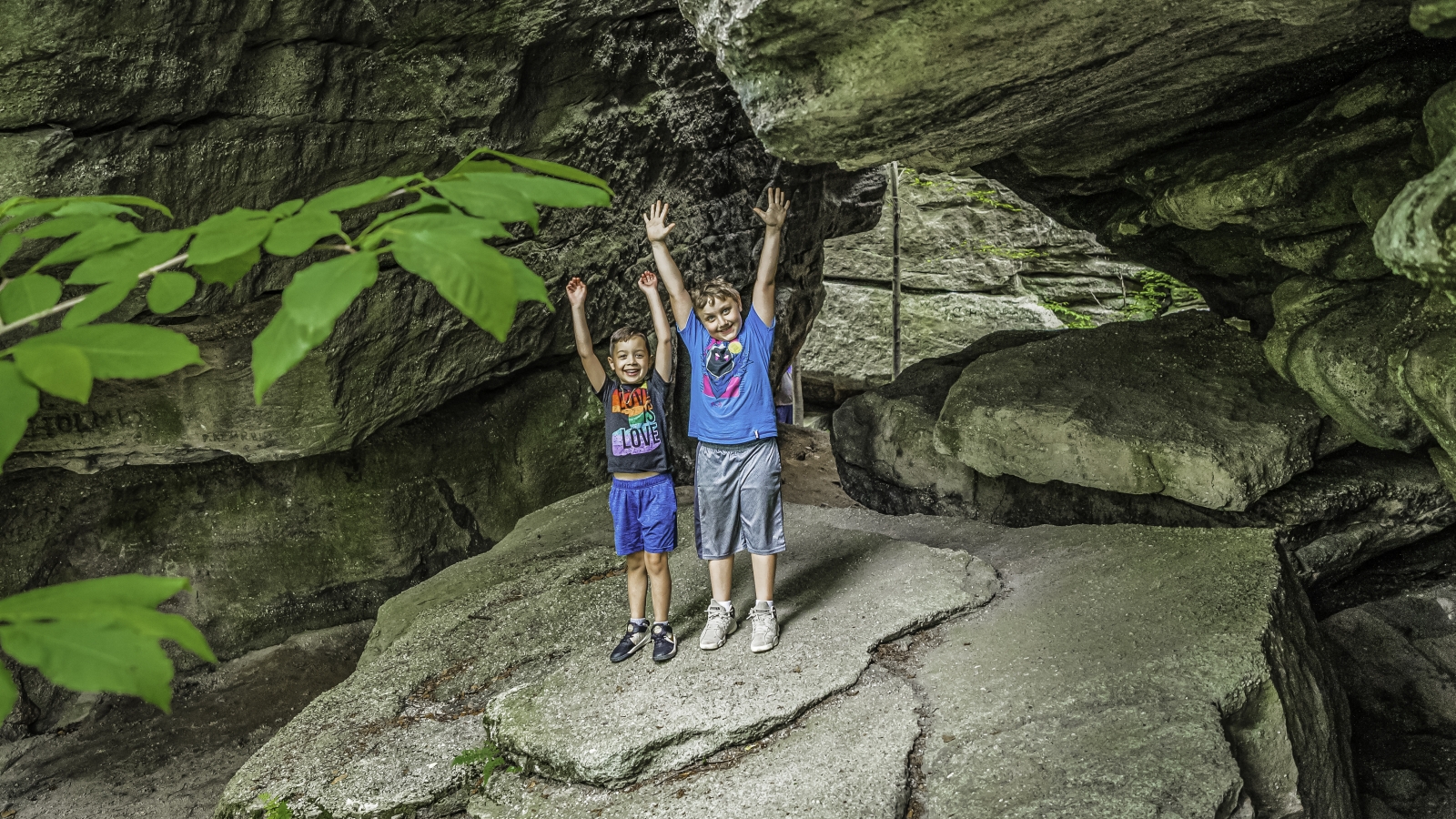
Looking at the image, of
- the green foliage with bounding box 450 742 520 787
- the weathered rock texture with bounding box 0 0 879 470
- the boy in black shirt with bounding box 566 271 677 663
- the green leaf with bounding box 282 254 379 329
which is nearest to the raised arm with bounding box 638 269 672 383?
the boy in black shirt with bounding box 566 271 677 663

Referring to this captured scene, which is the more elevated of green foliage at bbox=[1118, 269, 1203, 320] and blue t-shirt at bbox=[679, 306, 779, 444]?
blue t-shirt at bbox=[679, 306, 779, 444]

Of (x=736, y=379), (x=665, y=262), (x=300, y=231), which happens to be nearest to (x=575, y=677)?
(x=736, y=379)

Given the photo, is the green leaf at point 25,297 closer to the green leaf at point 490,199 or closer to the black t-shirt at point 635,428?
the green leaf at point 490,199

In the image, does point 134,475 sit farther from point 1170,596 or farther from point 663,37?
point 1170,596

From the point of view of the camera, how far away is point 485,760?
142 inches

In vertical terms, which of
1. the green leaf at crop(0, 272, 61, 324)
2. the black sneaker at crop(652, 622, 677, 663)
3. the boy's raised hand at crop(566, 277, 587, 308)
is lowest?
the black sneaker at crop(652, 622, 677, 663)

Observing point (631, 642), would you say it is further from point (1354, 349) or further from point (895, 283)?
point (895, 283)

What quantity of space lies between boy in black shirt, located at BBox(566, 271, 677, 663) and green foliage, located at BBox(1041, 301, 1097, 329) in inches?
349

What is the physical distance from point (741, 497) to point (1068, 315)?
910cm

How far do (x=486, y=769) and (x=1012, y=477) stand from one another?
3388 millimetres

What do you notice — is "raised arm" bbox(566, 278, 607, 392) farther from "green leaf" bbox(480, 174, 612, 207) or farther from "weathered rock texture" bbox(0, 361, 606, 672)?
"weathered rock texture" bbox(0, 361, 606, 672)

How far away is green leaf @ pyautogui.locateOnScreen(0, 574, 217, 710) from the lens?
87 cm

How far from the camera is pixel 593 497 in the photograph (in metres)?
6.42

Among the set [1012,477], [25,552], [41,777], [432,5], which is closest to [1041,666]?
[1012,477]
